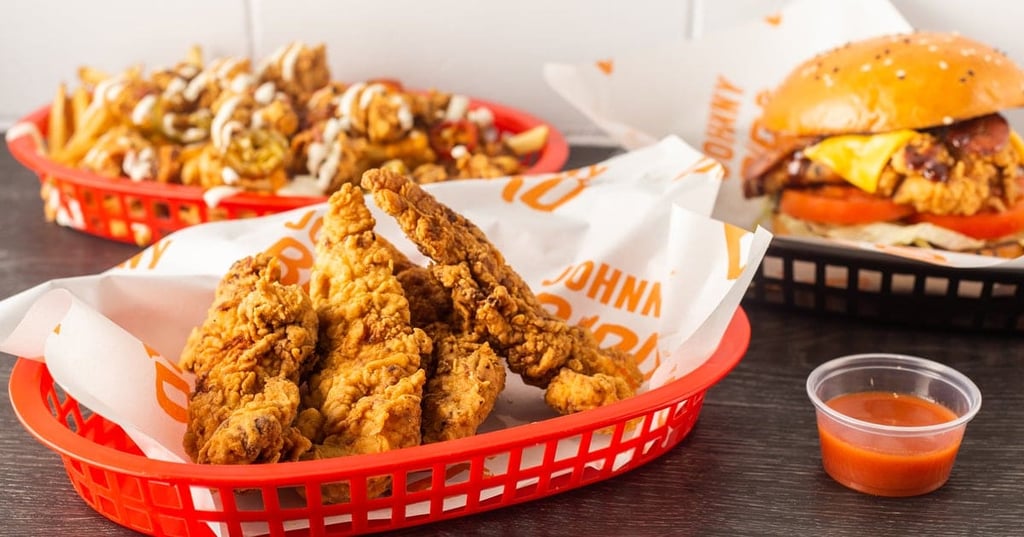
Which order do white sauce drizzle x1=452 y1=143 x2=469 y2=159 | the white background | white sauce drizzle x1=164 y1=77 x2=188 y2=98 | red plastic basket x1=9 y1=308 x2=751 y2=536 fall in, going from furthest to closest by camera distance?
the white background
white sauce drizzle x1=164 y1=77 x2=188 y2=98
white sauce drizzle x1=452 y1=143 x2=469 y2=159
red plastic basket x1=9 y1=308 x2=751 y2=536

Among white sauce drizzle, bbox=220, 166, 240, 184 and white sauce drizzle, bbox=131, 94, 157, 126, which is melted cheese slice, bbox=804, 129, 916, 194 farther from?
white sauce drizzle, bbox=131, 94, 157, 126

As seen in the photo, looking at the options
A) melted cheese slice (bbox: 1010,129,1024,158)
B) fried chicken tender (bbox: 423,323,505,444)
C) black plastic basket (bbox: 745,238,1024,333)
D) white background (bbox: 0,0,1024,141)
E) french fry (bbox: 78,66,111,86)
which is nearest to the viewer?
fried chicken tender (bbox: 423,323,505,444)

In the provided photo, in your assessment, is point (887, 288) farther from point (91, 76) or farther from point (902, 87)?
point (91, 76)

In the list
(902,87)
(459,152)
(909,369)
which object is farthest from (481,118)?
(909,369)

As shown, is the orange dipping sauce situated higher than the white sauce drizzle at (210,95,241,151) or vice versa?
the white sauce drizzle at (210,95,241,151)

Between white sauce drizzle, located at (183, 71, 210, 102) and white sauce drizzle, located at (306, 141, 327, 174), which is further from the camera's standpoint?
white sauce drizzle, located at (183, 71, 210, 102)

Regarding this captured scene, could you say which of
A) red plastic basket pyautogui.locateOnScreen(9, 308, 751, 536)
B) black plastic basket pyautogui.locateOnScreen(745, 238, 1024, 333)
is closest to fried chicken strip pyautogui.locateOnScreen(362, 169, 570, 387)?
red plastic basket pyautogui.locateOnScreen(9, 308, 751, 536)

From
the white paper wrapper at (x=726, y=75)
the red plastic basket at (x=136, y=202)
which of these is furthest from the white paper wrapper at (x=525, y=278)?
the white paper wrapper at (x=726, y=75)

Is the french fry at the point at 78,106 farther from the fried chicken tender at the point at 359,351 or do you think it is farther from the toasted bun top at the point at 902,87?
the toasted bun top at the point at 902,87
